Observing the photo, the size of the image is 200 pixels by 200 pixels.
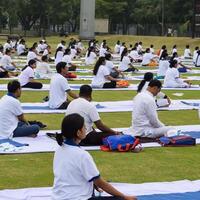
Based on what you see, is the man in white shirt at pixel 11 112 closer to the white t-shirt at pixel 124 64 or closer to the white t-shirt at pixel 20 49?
the white t-shirt at pixel 124 64

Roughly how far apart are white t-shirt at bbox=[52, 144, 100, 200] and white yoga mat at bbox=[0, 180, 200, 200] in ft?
4.13

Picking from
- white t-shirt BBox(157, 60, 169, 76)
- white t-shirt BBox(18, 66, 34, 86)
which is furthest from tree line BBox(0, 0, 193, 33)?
white t-shirt BBox(18, 66, 34, 86)

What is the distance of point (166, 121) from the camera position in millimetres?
11453

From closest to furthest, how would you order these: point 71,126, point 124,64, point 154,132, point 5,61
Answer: point 71,126
point 154,132
point 5,61
point 124,64

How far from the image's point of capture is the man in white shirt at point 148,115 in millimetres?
8883

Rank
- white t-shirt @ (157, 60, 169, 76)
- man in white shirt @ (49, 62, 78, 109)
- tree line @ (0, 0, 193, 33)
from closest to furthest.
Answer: man in white shirt @ (49, 62, 78, 109) → white t-shirt @ (157, 60, 169, 76) → tree line @ (0, 0, 193, 33)

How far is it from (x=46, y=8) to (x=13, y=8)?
8.35 m

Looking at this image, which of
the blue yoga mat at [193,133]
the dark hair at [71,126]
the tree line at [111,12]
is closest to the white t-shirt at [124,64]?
the blue yoga mat at [193,133]

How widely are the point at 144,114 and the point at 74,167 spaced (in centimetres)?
447

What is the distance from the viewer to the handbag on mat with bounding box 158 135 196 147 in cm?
897

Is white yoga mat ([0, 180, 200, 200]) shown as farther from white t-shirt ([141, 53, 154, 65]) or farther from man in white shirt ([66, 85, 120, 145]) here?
white t-shirt ([141, 53, 154, 65])

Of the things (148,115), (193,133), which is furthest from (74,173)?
(193,133)

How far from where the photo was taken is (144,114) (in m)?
9.02

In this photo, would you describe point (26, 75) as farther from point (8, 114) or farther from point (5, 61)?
point (8, 114)
